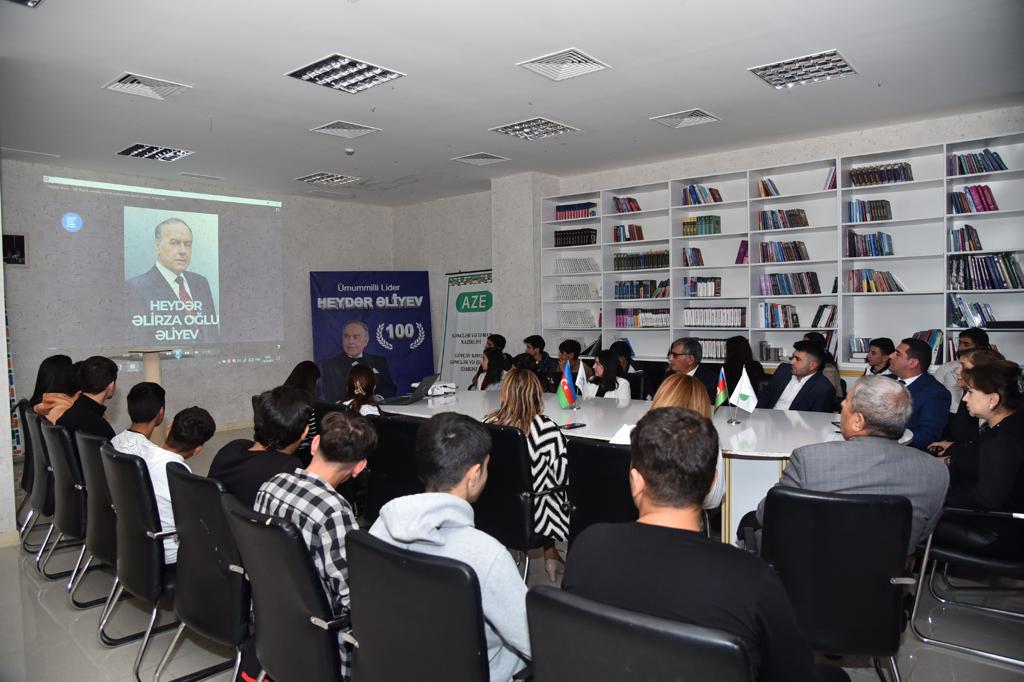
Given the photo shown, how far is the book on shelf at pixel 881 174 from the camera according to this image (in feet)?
20.7

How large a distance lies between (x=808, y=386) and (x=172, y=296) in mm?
7115

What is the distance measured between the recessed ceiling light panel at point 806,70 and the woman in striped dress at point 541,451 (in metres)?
3.04

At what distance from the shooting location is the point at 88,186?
7.84m

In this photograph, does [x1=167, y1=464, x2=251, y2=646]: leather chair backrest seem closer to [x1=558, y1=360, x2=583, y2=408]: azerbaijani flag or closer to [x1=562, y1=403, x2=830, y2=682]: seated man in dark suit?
[x1=562, y1=403, x2=830, y2=682]: seated man in dark suit

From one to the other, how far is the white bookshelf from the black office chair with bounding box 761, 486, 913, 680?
15.5ft

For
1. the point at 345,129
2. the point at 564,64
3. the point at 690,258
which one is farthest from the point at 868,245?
the point at 345,129

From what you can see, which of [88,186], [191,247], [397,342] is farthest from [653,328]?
[88,186]

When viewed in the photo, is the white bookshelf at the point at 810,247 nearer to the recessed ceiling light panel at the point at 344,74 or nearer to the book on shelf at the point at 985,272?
the book on shelf at the point at 985,272

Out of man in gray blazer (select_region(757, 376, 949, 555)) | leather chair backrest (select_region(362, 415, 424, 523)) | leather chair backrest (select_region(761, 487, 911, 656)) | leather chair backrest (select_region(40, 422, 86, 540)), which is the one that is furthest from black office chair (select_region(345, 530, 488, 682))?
leather chair backrest (select_region(40, 422, 86, 540))

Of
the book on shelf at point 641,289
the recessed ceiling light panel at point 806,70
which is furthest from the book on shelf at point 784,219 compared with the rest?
the recessed ceiling light panel at point 806,70

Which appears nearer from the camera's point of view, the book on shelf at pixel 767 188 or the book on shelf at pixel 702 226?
the book on shelf at pixel 767 188

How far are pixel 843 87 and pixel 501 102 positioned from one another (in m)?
2.61

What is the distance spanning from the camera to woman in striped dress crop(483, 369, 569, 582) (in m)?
3.38

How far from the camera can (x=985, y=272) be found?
5.95 m
